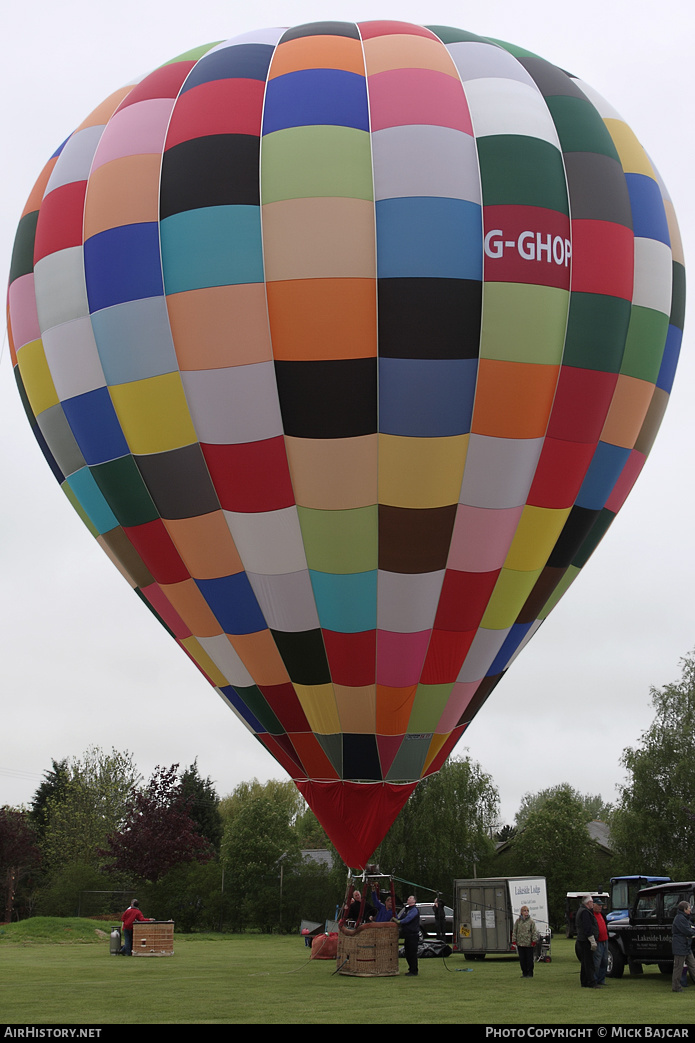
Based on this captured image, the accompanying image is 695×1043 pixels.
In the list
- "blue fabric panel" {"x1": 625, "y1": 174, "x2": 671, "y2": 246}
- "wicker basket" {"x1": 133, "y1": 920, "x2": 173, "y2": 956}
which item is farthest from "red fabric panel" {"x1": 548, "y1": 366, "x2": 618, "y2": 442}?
"wicker basket" {"x1": 133, "y1": 920, "x2": 173, "y2": 956}

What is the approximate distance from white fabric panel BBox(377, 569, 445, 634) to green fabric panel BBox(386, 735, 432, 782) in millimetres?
1139

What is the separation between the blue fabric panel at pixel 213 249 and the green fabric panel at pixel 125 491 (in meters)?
1.79

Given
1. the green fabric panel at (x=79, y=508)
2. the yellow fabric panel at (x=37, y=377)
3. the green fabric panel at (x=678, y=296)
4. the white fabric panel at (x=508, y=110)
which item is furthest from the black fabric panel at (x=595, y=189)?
the green fabric panel at (x=79, y=508)

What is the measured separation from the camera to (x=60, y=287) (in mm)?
9172

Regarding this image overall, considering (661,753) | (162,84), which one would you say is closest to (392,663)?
(162,84)

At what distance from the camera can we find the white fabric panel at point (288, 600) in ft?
28.4

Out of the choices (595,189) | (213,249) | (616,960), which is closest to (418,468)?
(213,249)

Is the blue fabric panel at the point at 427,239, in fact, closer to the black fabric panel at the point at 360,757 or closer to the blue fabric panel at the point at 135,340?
the blue fabric panel at the point at 135,340

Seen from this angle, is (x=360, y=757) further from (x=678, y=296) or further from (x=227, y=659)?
(x=678, y=296)

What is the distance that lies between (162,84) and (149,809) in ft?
71.4

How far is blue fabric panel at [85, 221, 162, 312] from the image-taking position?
335 inches

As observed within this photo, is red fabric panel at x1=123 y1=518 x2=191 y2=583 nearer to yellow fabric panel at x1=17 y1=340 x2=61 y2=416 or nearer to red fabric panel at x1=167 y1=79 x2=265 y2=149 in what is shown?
yellow fabric panel at x1=17 y1=340 x2=61 y2=416

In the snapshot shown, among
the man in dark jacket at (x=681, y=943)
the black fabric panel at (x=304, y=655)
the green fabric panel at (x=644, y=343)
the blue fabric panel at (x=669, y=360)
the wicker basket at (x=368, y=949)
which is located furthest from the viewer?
the blue fabric panel at (x=669, y=360)

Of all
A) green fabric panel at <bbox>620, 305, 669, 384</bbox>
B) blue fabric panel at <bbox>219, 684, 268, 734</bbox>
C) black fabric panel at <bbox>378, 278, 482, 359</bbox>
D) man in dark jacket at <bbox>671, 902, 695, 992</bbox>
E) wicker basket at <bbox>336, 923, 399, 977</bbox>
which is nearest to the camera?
black fabric panel at <bbox>378, 278, 482, 359</bbox>
